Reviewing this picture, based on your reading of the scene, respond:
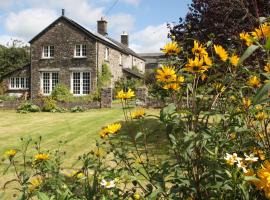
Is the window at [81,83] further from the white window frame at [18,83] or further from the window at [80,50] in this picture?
the white window frame at [18,83]

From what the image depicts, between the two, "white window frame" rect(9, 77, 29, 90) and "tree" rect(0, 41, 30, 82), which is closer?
"white window frame" rect(9, 77, 29, 90)

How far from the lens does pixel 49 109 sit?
22.2 m

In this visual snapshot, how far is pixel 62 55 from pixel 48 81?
2.45 metres

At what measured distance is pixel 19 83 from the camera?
1298 inches

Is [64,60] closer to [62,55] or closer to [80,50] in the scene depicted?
[62,55]

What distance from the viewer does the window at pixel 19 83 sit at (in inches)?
1287

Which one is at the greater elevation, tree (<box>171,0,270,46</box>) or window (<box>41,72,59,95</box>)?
tree (<box>171,0,270,46</box>)

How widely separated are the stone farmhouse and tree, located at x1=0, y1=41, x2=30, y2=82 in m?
11.6

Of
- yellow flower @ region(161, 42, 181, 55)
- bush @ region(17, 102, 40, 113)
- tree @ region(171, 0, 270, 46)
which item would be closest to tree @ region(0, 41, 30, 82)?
bush @ region(17, 102, 40, 113)

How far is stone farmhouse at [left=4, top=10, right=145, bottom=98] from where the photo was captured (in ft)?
99.3

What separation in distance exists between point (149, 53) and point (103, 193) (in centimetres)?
7496

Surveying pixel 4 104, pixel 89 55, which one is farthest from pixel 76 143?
pixel 89 55

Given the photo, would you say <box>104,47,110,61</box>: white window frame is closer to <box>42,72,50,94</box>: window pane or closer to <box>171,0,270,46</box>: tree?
<box>42,72,50,94</box>: window pane

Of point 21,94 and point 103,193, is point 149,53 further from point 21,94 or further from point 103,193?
point 103,193
